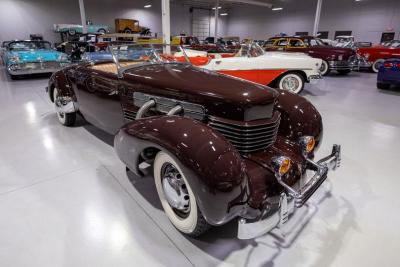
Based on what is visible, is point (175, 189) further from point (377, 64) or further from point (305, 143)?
point (377, 64)

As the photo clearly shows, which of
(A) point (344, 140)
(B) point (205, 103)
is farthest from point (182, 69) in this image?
(A) point (344, 140)

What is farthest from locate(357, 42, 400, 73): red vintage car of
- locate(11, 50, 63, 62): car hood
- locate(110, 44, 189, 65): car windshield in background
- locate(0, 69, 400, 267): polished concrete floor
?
locate(11, 50, 63, 62): car hood

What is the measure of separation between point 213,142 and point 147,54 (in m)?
2.23

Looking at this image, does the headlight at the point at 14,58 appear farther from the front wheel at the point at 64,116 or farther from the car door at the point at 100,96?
the car door at the point at 100,96

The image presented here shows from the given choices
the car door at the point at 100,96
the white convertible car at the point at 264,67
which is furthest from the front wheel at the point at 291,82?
the car door at the point at 100,96

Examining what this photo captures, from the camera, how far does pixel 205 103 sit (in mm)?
2225

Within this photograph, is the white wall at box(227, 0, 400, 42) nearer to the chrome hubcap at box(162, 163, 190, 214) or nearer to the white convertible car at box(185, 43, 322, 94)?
the white convertible car at box(185, 43, 322, 94)

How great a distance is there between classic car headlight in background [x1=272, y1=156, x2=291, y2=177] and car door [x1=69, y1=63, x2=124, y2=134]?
1.95 m

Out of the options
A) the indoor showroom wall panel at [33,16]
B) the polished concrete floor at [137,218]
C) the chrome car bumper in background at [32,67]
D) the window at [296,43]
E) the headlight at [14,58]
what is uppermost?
the indoor showroom wall panel at [33,16]

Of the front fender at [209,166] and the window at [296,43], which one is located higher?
the window at [296,43]

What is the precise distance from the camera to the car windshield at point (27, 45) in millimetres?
9359

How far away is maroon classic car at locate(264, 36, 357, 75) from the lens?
10.3 m

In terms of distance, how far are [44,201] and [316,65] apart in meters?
6.86

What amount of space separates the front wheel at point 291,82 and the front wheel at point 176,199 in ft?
18.7
